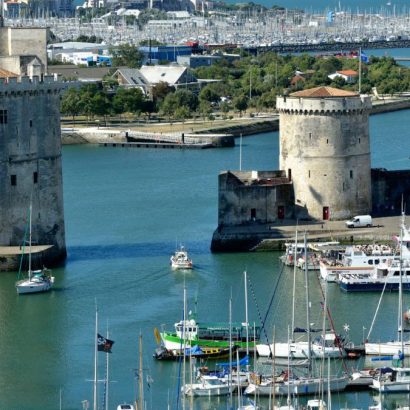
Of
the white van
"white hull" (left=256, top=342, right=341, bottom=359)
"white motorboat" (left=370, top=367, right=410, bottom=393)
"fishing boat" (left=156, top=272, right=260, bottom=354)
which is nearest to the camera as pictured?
"white motorboat" (left=370, top=367, right=410, bottom=393)

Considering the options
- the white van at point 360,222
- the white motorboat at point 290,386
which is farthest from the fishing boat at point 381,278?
the white motorboat at point 290,386

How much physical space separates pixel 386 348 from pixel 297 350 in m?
1.58

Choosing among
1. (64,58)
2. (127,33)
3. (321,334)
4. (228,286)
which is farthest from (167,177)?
(127,33)

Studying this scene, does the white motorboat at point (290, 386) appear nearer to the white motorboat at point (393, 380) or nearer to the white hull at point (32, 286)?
the white motorboat at point (393, 380)

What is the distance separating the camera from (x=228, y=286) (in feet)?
136

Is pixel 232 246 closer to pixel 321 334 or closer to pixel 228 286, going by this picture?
pixel 228 286

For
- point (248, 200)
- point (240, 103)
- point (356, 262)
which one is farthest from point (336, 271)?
point (240, 103)

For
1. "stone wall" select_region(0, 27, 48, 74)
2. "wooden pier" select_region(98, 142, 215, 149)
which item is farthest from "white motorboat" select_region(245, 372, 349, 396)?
"wooden pier" select_region(98, 142, 215, 149)

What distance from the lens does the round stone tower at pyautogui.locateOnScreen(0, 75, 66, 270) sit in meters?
43.1

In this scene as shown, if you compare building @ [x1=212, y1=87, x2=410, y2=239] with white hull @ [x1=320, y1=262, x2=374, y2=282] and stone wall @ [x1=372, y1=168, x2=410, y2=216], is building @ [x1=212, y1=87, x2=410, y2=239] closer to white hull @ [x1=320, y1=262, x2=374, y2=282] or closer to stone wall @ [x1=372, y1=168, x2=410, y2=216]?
stone wall @ [x1=372, y1=168, x2=410, y2=216]

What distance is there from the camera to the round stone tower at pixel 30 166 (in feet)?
141

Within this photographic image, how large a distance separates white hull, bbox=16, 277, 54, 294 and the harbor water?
0.52ft

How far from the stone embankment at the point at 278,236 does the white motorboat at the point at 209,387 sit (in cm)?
1257

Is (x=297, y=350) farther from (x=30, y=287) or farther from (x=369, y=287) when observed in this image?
(x=30, y=287)
